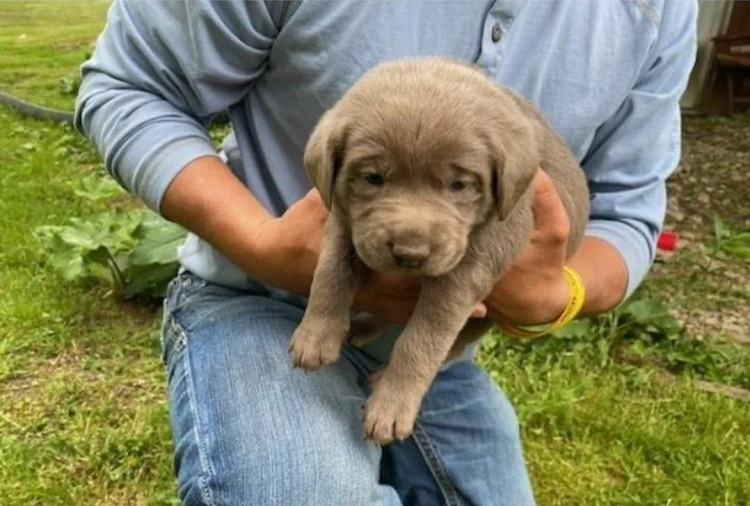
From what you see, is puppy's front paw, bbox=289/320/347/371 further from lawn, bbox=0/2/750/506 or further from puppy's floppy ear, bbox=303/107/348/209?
lawn, bbox=0/2/750/506

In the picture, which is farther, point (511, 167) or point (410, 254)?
point (511, 167)

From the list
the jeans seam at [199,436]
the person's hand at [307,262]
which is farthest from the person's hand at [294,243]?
the jeans seam at [199,436]

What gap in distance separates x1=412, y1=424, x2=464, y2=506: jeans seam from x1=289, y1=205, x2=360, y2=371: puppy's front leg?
0.64 meters

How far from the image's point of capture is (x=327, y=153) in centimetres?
203

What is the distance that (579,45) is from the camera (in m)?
2.56

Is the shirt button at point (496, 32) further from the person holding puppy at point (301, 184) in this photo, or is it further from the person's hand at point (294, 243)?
the person's hand at point (294, 243)

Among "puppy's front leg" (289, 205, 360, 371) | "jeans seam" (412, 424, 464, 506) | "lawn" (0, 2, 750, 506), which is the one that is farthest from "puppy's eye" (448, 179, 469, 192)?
"lawn" (0, 2, 750, 506)

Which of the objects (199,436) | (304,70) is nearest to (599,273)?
(304,70)

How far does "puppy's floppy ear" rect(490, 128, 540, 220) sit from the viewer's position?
203 cm

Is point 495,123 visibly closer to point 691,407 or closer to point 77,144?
point 691,407

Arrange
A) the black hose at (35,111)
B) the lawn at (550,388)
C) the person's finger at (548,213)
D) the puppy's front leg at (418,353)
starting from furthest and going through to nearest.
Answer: the black hose at (35,111), the lawn at (550,388), the person's finger at (548,213), the puppy's front leg at (418,353)

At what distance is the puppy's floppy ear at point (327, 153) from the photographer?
2.03 meters

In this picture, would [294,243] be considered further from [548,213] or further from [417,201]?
[548,213]

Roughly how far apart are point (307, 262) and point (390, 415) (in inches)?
14.5
